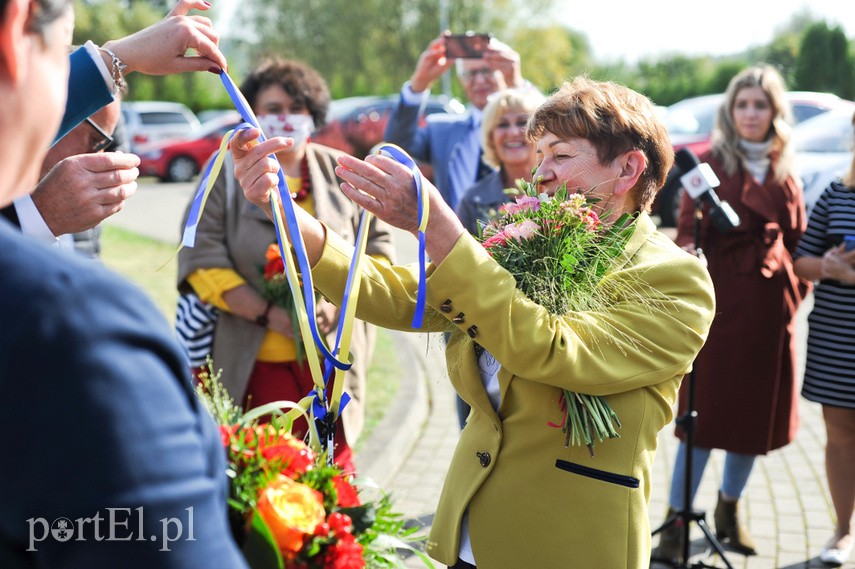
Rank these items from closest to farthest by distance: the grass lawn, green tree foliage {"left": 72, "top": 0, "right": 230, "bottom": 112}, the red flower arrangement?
the red flower arrangement
the grass lawn
green tree foliage {"left": 72, "top": 0, "right": 230, "bottom": 112}

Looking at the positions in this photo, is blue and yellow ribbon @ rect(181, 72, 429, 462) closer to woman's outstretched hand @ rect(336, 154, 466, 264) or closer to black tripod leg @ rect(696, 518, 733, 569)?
woman's outstretched hand @ rect(336, 154, 466, 264)

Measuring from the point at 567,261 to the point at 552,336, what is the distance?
0.18m

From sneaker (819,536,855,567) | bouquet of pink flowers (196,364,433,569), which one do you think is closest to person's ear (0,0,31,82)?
bouquet of pink flowers (196,364,433,569)

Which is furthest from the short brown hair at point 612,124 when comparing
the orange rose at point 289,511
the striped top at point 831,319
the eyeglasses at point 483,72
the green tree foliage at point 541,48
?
the green tree foliage at point 541,48

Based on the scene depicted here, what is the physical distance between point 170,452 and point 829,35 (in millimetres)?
16532

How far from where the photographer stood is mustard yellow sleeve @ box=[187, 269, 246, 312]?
3695mm

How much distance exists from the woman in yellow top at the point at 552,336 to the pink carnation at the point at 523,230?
14 centimetres

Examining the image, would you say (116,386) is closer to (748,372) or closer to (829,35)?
(748,372)

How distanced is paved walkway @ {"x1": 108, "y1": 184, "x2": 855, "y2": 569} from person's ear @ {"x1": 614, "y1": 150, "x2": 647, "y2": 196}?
56.1 inches

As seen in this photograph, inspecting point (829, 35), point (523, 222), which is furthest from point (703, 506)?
point (829, 35)

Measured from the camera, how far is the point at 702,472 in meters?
4.36

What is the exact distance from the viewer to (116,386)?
2.92ft

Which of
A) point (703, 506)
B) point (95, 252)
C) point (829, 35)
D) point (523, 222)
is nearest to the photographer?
point (523, 222)

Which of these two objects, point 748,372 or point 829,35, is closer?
point 748,372
